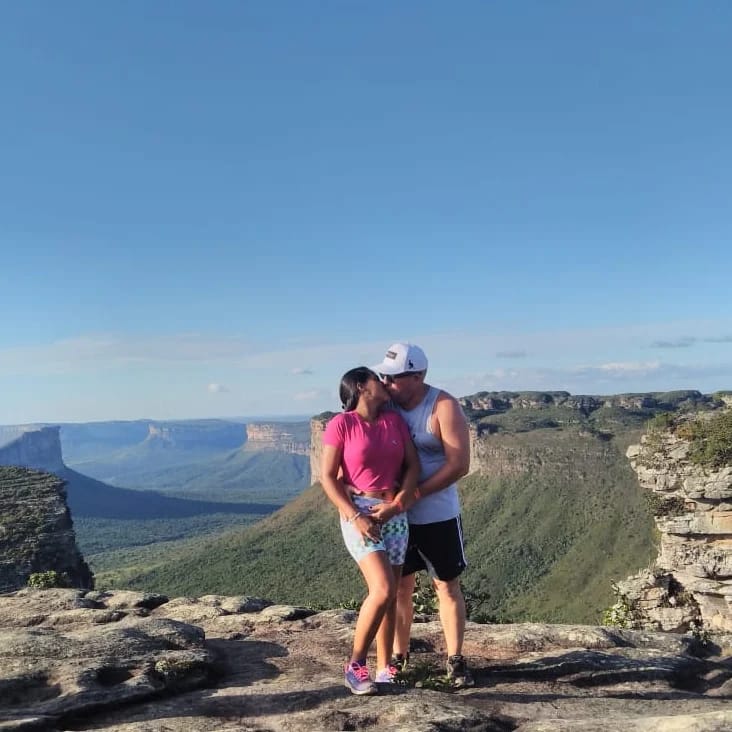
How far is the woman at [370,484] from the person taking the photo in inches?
275

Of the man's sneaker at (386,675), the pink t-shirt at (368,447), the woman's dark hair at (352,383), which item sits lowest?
the man's sneaker at (386,675)

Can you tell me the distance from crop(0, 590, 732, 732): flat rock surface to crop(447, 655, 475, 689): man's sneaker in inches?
4.9

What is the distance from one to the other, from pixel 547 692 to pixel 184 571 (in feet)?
284

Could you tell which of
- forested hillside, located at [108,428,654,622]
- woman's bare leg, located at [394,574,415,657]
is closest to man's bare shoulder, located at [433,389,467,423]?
woman's bare leg, located at [394,574,415,657]

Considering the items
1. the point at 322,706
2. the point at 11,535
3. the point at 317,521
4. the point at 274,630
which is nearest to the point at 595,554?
the point at 317,521

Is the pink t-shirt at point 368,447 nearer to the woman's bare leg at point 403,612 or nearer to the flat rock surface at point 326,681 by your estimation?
Answer: the woman's bare leg at point 403,612

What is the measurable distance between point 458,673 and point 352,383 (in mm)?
3690

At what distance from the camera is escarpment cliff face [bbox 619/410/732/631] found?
20.3 meters

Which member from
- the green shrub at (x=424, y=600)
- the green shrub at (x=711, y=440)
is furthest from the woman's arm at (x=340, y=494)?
the green shrub at (x=711, y=440)

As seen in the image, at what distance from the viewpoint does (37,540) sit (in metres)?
48.4

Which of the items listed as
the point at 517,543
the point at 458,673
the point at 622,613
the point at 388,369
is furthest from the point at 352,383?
the point at 517,543

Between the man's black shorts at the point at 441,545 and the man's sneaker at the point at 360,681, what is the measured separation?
4.10ft

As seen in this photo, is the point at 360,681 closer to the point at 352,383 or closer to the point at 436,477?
the point at 436,477

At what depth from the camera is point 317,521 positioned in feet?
302
